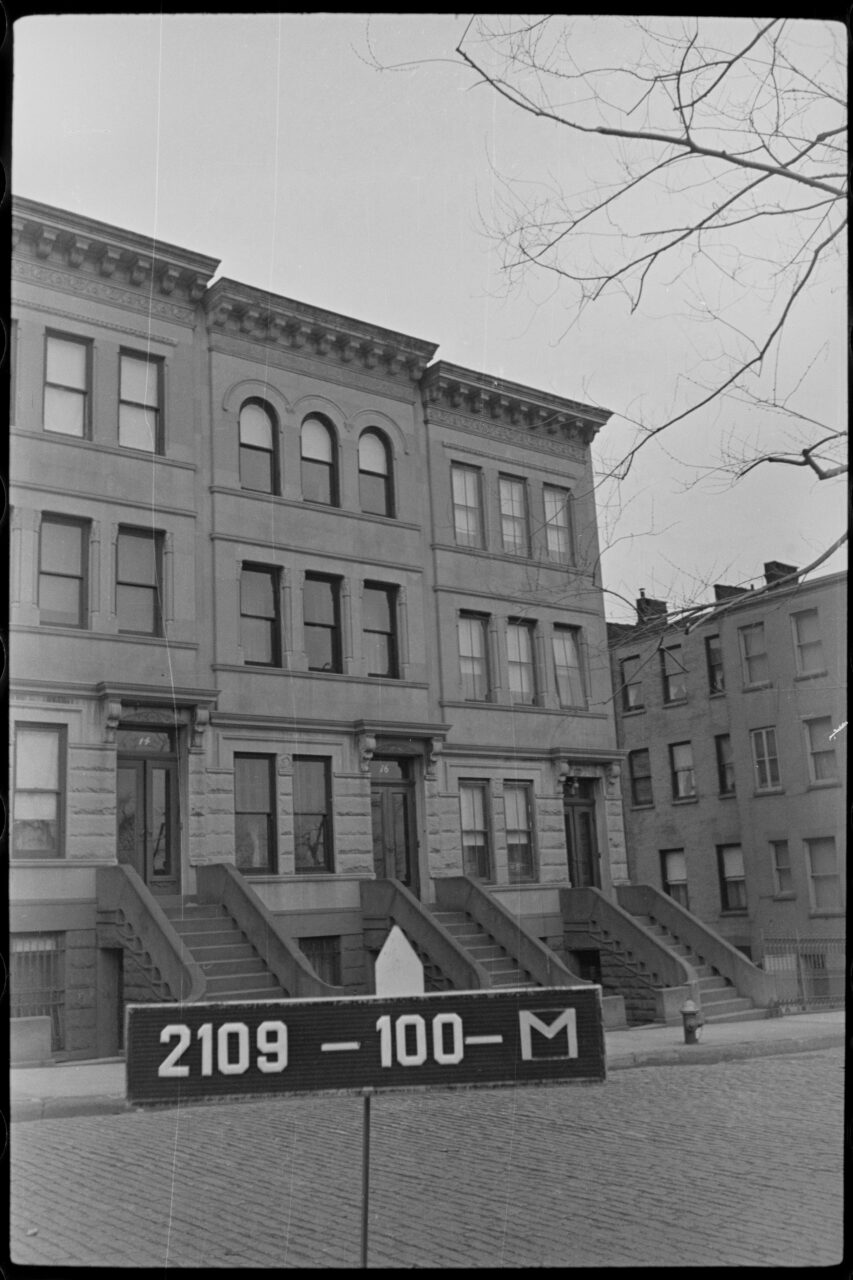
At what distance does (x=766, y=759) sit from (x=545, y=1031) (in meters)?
1.64

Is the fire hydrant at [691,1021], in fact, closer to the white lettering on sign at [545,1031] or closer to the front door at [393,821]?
the white lettering on sign at [545,1031]

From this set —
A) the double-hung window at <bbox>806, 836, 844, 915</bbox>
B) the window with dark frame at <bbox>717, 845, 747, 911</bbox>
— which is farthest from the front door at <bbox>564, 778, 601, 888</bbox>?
the double-hung window at <bbox>806, 836, 844, 915</bbox>

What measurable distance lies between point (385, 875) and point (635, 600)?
176 cm

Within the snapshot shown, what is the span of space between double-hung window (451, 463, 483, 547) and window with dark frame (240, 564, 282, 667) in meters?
0.96

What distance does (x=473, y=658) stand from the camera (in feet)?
16.8

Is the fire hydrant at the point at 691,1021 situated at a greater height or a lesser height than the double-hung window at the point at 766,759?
lesser

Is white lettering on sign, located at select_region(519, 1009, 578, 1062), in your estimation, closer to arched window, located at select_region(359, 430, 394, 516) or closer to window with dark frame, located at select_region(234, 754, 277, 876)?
window with dark frame, located at select_region(234, 754, 277, 876)

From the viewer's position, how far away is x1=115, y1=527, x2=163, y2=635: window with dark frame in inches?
180

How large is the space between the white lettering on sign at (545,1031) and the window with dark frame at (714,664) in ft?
5.72

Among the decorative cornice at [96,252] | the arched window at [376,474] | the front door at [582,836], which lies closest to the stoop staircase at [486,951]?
the front door at [582,836]

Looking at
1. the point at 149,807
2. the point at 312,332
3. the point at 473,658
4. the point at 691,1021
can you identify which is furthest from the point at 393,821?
the point at 312,332

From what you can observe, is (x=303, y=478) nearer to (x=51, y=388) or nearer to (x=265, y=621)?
(x=265, y=621)

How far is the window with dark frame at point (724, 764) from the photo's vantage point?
5184 mm

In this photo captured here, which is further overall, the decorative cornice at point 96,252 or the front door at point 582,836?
the front door at point 582,836
